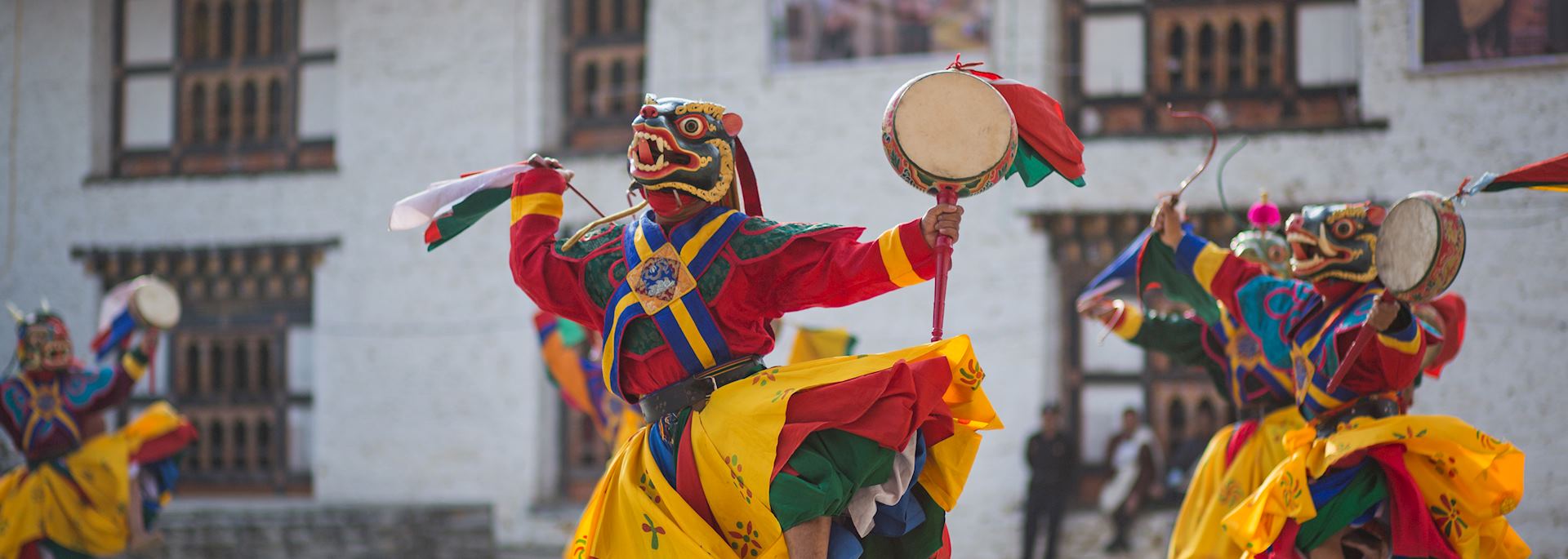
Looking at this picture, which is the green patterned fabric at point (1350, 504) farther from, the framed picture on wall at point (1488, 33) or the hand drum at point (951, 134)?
the framed picture on wall at point (1488, 33)

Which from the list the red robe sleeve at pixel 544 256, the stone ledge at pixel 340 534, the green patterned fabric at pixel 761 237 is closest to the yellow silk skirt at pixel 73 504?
the stone ledge at pixel 340 534

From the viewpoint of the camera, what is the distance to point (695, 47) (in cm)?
1074

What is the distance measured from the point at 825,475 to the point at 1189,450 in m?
6.29

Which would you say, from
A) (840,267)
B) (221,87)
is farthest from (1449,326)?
(221,87)

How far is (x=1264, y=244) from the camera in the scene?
234 inches

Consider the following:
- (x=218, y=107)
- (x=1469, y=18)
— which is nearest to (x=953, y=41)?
(x=1469, y=18)

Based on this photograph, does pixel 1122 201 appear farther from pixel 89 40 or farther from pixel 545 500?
pixel 89 40

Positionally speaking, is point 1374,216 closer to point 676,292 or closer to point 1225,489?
point 1225,489

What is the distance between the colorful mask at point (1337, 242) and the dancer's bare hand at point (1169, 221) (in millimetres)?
367

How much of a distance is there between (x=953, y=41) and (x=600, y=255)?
6.69 meters

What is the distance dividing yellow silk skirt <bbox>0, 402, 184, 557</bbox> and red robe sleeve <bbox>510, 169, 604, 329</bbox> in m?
4.26

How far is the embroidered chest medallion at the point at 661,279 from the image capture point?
3.87 metres

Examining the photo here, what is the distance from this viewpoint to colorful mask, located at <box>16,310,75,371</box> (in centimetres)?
748

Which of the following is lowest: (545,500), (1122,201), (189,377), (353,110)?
(545,500)
